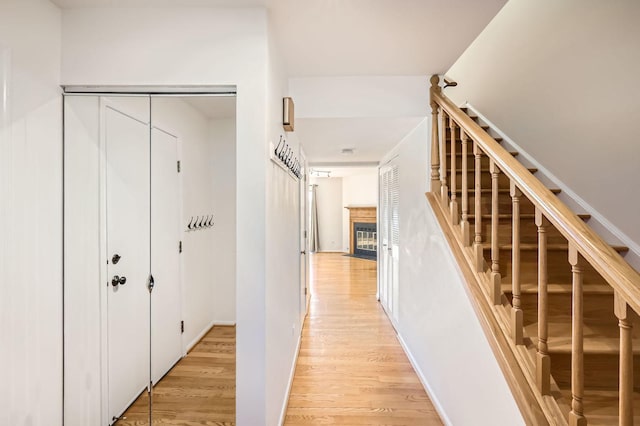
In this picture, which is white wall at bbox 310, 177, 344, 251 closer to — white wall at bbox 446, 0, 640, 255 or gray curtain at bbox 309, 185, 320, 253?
gray curtain at bbox 309, 185, 320, 253

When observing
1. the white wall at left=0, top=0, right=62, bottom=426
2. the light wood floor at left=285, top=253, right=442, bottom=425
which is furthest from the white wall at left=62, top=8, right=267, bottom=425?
the light wood floor at left=285, top=253, right=442, bottom=425

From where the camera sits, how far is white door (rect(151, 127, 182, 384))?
1.73 m

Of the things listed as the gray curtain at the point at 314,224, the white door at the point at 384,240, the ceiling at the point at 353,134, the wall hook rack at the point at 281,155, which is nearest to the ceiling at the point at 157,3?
the wall hook rack at the point at 281,155

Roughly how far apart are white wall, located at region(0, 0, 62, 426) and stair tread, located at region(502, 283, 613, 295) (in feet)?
7.80

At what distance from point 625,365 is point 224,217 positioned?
167cm

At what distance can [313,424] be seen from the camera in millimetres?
2045

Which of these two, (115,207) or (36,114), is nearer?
(36,114)

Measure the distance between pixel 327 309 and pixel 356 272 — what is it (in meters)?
2.64

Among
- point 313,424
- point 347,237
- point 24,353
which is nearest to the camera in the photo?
point 24,353

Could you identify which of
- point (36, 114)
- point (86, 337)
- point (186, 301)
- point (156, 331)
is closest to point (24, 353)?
point (86, 337)

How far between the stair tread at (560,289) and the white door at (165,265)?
1865 millimetres

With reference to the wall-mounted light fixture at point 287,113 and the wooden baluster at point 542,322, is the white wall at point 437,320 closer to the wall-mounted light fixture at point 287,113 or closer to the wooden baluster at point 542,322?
the wooden baluster at point 542,322

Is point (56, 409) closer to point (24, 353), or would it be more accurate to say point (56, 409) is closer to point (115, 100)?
point (24, 353)

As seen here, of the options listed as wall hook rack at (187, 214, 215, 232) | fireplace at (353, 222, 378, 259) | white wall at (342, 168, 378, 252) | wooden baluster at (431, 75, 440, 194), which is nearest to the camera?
wall hook rack at (187, 214, 215, 232)
